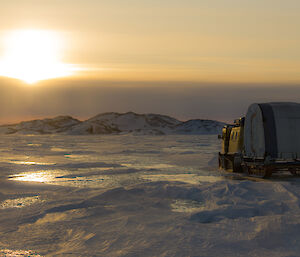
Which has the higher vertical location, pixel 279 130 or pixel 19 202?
pixel 279 130

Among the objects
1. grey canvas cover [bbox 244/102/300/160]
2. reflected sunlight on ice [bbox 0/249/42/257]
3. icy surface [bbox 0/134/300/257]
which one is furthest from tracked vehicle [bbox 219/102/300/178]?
reflected sunlight on ice [bbox 0/249/42/257]

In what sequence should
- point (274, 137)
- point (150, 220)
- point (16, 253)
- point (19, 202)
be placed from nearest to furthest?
point (16, 253) → point (150, 220) → point (19, 202) → point (274, 137)

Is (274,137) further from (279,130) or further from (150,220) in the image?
(150,220)

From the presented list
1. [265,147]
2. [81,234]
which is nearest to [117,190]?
[81,234]

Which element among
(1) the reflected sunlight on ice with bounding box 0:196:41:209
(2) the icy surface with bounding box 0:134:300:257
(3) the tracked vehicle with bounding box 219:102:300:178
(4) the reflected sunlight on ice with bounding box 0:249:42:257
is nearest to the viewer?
(4) the reflected sunlight on ice with bounding box 0:249:42:257

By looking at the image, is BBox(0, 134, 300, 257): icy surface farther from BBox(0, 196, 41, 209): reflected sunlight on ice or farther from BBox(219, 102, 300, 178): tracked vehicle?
BBox(219, 102, 300, 178): tracked vehicle

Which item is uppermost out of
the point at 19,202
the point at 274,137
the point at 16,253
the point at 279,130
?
the point at 279,130

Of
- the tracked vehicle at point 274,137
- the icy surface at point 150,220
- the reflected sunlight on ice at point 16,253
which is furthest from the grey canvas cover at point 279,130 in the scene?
the reflected sunlight on ice at point 16,253

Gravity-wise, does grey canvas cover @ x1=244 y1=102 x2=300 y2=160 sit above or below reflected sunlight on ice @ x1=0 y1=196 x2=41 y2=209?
above

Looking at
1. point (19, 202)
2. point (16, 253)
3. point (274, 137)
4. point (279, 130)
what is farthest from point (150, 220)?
point (279, 130)

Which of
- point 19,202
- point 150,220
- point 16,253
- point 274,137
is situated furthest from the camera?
point 274,137

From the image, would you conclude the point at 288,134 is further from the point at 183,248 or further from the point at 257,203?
the point at 183,248

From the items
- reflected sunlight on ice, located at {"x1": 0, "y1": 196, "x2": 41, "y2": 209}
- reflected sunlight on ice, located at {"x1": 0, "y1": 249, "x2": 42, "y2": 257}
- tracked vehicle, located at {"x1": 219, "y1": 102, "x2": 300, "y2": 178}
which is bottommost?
reflected sunlight on ice, located at {"x1": 0, "y1": 196, "x2": 41, "y2": 209}

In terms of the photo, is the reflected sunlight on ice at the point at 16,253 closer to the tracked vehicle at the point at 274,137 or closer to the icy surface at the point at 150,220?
the icy surface at the point at 150,220
